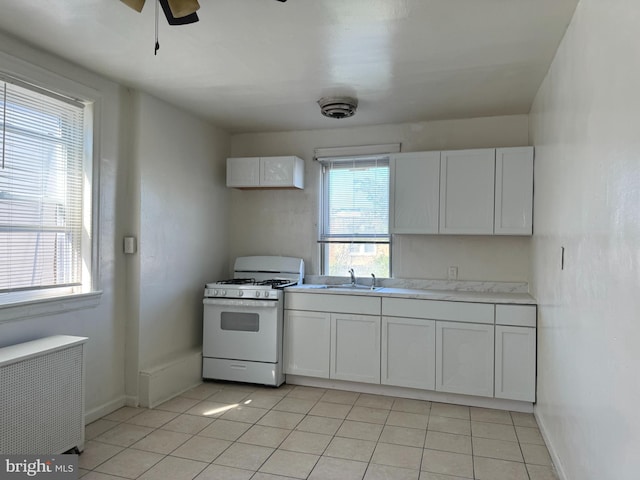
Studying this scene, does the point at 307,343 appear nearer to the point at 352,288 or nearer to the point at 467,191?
the point at 352,288

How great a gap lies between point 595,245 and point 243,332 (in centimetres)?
296

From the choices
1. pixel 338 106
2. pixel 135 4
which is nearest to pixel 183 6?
pixel 135 4

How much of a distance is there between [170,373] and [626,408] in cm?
318

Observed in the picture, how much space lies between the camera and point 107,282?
3.24 meters

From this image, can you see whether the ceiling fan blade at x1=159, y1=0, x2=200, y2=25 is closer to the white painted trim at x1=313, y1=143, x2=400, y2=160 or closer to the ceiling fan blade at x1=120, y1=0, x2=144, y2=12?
the ceiling fan blade at x1=120, y1=0, x2=144, y2=12

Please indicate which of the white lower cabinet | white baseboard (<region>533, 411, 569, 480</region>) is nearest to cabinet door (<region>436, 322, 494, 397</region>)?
the white lower cabinet

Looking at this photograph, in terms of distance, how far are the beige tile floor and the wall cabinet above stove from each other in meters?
2.00

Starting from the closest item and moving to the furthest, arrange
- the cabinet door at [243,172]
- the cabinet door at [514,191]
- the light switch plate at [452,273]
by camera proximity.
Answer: the cabinet door at [514,191], the light switch plate at [452,273], the cabinet door at [243,172]

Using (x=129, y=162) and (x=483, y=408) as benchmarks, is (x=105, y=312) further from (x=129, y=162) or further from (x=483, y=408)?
(x=483, y=408)

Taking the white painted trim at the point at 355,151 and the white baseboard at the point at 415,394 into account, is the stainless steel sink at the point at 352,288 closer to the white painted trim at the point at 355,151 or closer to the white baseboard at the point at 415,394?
the white baseboard at the point at 415,394

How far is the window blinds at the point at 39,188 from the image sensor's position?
8.50ft

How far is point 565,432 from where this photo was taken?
7.53 feet

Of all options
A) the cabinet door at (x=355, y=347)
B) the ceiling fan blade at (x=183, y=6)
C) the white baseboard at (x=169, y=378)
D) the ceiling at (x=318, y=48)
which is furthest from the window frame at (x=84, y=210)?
the cabinet door at (x=355, y=347)

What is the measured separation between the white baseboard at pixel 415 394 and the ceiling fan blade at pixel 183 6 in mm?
3116
